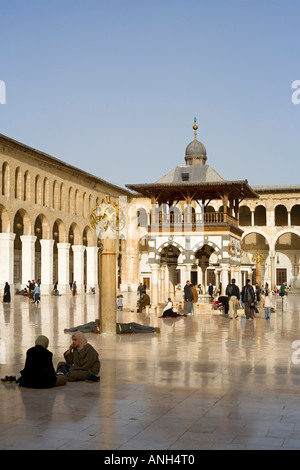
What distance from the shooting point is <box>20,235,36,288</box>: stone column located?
34281 mm

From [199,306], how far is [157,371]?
1395 cm

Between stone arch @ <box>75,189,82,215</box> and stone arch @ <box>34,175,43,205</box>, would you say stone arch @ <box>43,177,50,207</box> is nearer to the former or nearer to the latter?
stone arch @ <box>34,175,43,205</box>

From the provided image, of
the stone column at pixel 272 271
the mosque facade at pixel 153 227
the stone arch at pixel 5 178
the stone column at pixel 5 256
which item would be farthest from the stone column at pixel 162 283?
the stone column at pixel 272 271

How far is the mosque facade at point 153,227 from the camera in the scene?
2408 cm

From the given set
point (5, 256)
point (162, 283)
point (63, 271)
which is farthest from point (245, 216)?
point (162, 283)

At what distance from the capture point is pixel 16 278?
40.2 m

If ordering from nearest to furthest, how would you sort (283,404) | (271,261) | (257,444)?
(257,444)
(283,404)
(271,261)

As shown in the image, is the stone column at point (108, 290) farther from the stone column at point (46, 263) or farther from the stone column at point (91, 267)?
the stone column at point (91, 267)

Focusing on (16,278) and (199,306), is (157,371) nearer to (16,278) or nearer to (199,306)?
(199,306)

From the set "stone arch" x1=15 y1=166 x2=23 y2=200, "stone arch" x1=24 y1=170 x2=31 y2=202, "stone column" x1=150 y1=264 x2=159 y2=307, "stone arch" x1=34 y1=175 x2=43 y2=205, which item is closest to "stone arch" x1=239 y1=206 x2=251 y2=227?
"stone arch" x1=34 y1=175 x2=43 y2=205

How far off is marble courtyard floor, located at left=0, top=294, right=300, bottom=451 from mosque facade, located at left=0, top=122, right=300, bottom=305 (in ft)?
13.1

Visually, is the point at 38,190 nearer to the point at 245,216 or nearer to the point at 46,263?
the point at 46,263

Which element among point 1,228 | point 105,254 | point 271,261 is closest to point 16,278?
point 1,228

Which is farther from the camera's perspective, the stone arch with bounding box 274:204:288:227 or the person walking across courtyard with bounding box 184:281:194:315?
the stone arch with bounding box 274:204:288:227
